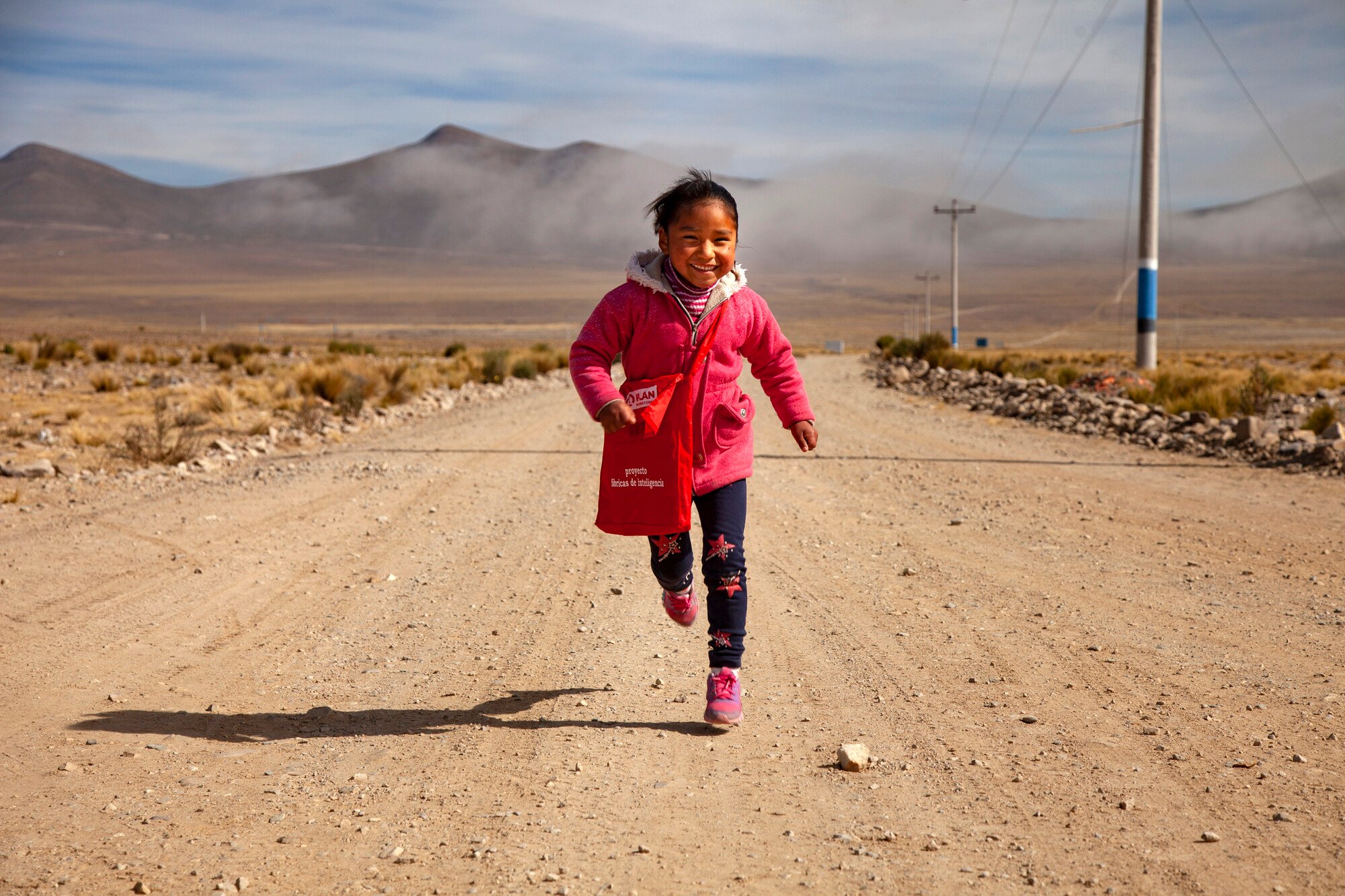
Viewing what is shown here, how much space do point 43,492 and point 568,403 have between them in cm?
1088

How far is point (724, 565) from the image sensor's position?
13.5ft

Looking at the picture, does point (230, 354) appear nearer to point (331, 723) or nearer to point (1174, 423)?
point (1174, 423)

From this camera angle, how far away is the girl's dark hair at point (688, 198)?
3979 millimetres

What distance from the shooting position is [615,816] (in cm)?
324

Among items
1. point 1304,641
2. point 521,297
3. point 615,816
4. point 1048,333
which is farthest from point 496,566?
point 521,297

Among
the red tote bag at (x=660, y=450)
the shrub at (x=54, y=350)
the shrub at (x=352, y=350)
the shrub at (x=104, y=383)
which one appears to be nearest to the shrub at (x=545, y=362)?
the shrub at (x=352, y=350)

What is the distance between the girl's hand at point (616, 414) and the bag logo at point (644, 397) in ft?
0.33

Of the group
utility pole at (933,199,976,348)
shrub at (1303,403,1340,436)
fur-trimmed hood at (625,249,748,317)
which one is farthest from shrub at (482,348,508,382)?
utility pole at (933,199,976,348)

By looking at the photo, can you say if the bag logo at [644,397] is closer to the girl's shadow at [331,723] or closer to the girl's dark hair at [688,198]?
the girl's dark hair at [688,198]

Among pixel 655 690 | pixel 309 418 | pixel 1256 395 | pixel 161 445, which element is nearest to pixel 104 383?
pixel 309 418

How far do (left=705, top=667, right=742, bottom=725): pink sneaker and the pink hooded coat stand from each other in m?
0.66

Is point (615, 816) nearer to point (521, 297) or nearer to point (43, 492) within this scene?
point (43, 492)

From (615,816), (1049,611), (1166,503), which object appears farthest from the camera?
(1166,503)

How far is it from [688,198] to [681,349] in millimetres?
520
